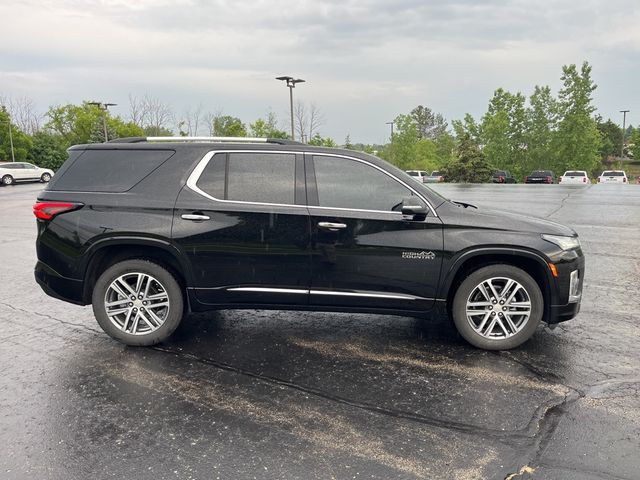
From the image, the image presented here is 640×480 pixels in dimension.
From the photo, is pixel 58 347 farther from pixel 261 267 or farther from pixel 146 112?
pixel 146 112

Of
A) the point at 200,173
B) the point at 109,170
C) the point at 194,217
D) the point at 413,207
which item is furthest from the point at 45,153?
the point at 413,207

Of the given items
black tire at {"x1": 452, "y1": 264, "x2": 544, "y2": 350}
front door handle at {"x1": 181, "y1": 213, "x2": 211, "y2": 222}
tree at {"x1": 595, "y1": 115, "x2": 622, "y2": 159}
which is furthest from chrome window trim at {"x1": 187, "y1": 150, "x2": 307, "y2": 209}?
tree at {"x1": 595, "y1": 115, "x2": 622, "y2": 159}

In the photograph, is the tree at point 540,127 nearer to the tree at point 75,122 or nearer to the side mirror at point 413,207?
the tree at point 75,122

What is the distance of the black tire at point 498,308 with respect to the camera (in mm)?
4371

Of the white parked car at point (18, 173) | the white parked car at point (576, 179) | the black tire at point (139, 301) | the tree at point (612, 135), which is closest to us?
the black tire at point (139, 301)

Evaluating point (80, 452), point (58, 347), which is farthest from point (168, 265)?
point (80, 452)

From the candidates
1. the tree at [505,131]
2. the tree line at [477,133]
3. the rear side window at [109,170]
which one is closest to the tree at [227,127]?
the tree line at [477,133]

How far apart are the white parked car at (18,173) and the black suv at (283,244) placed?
35.6 meters

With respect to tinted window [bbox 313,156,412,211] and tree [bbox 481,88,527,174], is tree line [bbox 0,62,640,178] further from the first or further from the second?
tinted window [bbox 313,156,412,211]

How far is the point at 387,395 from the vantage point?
3646 mm

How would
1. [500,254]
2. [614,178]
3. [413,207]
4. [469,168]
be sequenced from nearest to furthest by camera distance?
1. [413,207]
2. [500,254]
3. [614,178]
4. [469,168]

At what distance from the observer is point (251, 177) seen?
4578 mm

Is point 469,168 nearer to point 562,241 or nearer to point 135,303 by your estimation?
point 562,241

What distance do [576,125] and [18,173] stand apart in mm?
50863
